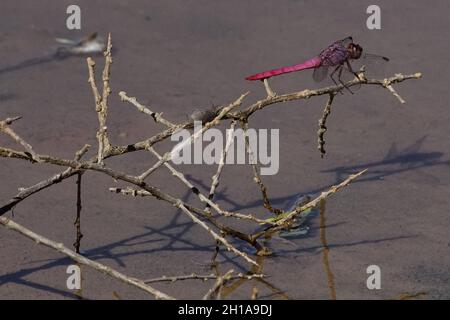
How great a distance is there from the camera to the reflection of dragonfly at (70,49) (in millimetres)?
7249

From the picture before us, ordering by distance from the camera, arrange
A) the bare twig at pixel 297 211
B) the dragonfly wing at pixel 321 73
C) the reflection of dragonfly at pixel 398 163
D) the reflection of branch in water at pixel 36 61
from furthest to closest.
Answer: the reflection of branch in water at pixel 36 61 < the reflection of dragonfly at pixel 398 163 < the dragonfly wing at pixel 321 73 < the bare twig at pixel 297 211

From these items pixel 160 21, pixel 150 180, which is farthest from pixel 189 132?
pixel 160 21

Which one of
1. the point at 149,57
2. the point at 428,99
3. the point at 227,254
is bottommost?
the point at 227,254

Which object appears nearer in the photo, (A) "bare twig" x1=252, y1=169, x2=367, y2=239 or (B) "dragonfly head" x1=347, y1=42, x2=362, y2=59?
(A) "bare twig" x1=252, y1=169, x2=367, y2=239

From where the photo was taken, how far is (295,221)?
534cm

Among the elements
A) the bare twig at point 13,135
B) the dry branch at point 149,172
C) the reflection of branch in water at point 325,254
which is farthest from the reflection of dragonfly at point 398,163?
the bare twig at point 13,135

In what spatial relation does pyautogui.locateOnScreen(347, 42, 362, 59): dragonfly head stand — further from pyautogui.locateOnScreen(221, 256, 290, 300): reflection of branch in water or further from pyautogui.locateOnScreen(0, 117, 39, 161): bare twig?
pyautogui.locateOnScreen(0, 117, 39, 161): bare twig

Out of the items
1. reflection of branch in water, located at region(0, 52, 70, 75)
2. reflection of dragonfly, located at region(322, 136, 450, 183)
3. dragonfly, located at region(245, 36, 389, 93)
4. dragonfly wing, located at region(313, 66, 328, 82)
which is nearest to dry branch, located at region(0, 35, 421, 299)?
dragonfly, located at region(245, 36, 389, 93)

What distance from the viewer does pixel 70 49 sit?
7359 mm

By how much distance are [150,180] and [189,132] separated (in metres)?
0.41

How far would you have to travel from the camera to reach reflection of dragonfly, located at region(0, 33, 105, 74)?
725 centimetres

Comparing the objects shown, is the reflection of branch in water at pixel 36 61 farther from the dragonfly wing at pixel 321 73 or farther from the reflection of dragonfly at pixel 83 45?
the dragonfly wing at pixel 321 73

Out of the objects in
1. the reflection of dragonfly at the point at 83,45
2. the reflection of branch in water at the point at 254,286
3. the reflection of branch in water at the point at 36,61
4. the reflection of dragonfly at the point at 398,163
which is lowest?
the reflection of branch in water at the point at 254,286

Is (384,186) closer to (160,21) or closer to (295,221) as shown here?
(295,221)
